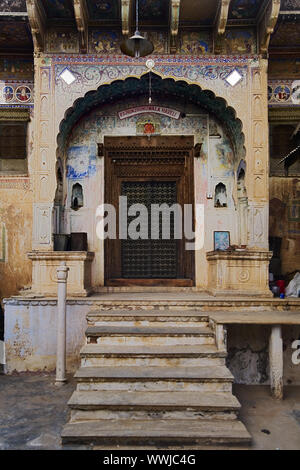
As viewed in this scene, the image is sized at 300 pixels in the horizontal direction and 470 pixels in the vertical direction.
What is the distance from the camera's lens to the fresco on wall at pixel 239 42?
7.58m

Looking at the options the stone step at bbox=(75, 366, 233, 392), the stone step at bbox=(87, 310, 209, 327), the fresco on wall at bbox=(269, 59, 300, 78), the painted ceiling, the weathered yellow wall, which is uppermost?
the painted ceiling

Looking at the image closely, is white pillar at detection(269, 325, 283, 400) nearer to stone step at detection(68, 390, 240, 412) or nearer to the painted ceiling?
stone step at detection(68, 390, 240, 412)

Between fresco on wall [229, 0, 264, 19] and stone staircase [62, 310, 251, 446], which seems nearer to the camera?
stone staircase [62, 310, 251, 446]

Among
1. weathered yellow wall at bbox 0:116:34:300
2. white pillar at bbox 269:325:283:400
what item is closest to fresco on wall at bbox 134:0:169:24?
weathered yellow wall at bbox 0:116:34:300

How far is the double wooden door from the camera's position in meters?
8.44

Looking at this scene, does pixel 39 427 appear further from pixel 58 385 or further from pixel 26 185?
pixel 26 185

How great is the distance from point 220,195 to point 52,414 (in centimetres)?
532

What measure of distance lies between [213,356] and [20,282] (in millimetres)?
4692

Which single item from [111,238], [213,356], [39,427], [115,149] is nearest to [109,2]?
[115,149]

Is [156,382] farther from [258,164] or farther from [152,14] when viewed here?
[152,14]

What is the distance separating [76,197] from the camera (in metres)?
8.44

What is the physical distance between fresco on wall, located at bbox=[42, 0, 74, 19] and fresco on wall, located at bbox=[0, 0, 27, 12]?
432 mm

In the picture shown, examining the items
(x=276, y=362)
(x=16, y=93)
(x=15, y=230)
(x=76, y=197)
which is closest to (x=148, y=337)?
(x=276, y=362)

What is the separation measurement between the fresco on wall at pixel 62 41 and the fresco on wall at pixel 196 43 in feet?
6.50
